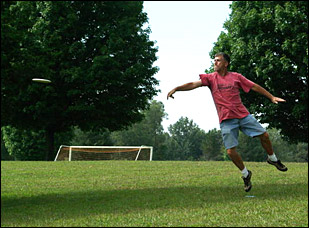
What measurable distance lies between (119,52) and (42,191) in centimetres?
2039

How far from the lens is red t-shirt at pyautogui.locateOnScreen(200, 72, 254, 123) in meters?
8.26

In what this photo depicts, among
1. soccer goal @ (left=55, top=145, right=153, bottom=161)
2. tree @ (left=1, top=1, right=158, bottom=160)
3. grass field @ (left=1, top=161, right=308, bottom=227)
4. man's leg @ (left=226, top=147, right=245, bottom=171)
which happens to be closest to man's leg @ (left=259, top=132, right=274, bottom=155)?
man's leg @ (left=226, top=147, right=245, bottom=171)

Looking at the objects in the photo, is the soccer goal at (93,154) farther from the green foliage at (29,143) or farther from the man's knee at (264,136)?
the man's knee at (264,136)

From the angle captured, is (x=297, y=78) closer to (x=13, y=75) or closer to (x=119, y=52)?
(x=119, y=52)

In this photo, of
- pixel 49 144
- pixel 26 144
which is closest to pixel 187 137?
pixel 26 144

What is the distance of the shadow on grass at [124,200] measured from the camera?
15.2 m

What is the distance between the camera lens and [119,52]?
38.0m

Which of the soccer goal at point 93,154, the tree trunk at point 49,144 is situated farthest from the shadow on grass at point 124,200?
the soccer goal at point 93,154

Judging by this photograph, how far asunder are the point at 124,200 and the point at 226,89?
32.1 feet

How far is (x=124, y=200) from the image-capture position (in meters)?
17.0

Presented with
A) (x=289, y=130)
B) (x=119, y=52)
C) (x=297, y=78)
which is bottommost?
(x=289, y=130)

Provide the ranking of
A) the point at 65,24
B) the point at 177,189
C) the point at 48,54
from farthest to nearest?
the point at 65,24 → the point at 48,54 → the point at 177,189

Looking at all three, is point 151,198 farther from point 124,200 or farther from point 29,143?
point 29,143

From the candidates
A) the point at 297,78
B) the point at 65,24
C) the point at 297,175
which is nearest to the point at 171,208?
the point at 297,175
